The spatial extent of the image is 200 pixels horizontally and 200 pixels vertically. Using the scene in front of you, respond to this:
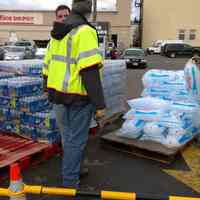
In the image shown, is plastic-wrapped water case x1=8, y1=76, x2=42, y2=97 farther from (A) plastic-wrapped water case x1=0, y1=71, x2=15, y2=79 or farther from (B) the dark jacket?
(B) the dark jacket

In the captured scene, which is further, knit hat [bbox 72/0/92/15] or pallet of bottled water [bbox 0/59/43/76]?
pallet of bottled water [bbox 0/59/43/76]

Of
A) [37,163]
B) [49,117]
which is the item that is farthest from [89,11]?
[37,163]

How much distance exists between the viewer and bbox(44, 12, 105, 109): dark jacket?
342 centimetres

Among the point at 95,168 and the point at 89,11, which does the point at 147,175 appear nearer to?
the point at 95,168

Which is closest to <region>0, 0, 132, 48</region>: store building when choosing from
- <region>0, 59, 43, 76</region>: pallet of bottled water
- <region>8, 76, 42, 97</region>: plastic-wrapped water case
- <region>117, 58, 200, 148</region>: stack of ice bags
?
<region>0, 59, 43, 76</region>: pallet of bottled water

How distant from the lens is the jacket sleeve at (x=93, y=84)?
134 inches

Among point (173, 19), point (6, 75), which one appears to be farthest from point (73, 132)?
point (173, 19)

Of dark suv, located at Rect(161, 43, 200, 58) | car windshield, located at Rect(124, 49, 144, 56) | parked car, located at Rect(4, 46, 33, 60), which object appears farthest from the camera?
dark suv, located at Rect(161, 43, 200, 58)

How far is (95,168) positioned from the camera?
4797 millimetres

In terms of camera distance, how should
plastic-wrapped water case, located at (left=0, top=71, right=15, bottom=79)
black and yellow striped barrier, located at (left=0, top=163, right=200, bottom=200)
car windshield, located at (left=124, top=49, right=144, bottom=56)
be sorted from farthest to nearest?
1. car windshield, located at (left=124, top=49, right=144, bottom=56)
2. plastic-wrapped water case, located at (left=0, top=71, right=15, bottom=79)
3. black and yellow striped barrier, located at (left=0, top=163, right=200, bottom=200)

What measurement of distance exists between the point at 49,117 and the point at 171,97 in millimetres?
2211

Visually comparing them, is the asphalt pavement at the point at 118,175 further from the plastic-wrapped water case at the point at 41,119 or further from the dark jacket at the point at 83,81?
the dark jacket at the point at 83,81

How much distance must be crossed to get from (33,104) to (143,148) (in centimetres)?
165

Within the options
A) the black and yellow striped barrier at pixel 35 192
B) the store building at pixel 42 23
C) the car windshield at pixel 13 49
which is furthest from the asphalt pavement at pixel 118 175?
the store building at pixel 42 23
